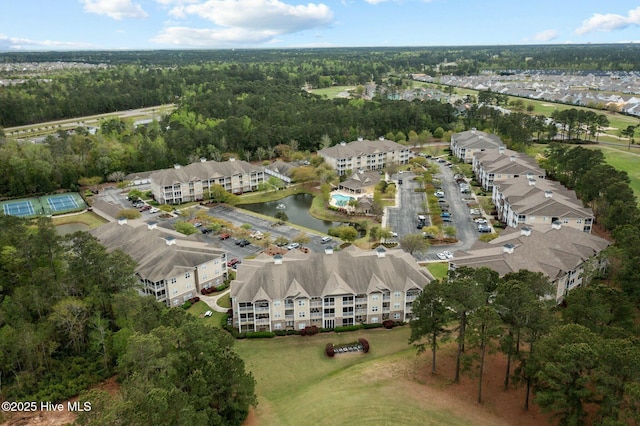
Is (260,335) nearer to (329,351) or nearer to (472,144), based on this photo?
(329,351)

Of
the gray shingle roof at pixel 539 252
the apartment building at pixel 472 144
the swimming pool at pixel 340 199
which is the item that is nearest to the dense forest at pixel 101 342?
the gray shingle roof at pixel 539 252

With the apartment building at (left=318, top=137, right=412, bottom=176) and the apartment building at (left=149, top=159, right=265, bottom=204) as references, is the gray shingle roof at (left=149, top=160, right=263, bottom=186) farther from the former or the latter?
the apartment building at (left=318, top=137, right=412, bottom=176)

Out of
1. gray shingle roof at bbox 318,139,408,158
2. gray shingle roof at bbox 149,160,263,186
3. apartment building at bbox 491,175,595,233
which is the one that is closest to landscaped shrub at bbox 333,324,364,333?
apartment building at bbox 491,175,595,233

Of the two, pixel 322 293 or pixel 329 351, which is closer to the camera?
pixel 329 351

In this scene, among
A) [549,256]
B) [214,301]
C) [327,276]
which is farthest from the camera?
[214,301]

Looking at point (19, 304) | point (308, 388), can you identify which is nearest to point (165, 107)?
point (19, 304)

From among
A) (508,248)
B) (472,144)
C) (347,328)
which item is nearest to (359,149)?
(472,144)
